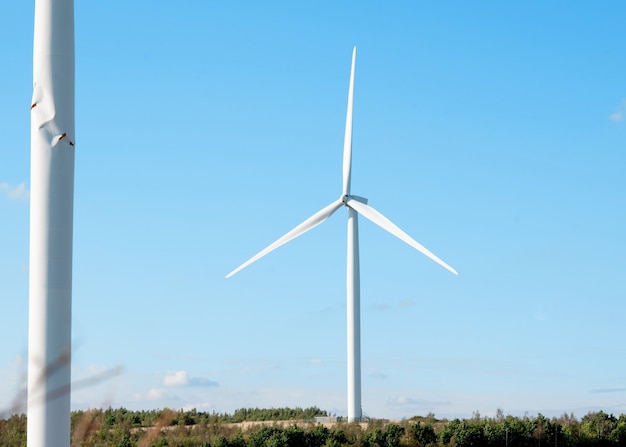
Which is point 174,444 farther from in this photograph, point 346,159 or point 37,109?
point 37,109

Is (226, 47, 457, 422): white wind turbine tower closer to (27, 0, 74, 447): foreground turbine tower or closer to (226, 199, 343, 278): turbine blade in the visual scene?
(226, 199, 343, 278): turbine blade

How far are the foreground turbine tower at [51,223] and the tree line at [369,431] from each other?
26067mm

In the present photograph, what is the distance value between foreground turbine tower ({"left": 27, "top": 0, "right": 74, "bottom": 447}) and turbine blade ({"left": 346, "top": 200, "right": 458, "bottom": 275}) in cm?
3993

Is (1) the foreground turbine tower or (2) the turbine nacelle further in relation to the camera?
(2) the turbine nacelle

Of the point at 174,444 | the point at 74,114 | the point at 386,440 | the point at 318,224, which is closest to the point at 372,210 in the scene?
the point at 318,224

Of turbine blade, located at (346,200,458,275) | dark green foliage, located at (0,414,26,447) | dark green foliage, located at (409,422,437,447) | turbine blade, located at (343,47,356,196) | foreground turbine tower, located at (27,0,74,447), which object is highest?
turbine blade, located at (343,47,356,196)

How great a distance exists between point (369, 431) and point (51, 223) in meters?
42.6

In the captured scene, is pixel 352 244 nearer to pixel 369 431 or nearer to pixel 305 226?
pixel 305 226

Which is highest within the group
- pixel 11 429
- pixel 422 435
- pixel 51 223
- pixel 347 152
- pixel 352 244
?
pixel 347 152

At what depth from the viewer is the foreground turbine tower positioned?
798cm

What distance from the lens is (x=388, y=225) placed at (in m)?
49.9

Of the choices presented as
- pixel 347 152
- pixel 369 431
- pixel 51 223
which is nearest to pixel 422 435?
pixel 369 431

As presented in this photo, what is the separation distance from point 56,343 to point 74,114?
2.21 m

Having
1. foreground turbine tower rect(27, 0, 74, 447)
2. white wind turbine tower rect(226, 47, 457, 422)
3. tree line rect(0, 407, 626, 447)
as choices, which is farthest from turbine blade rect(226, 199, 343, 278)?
foreground turbine tower rect(27, 0, 74, 447)
